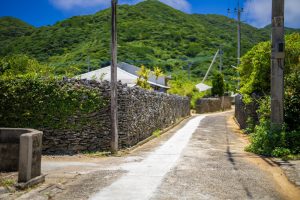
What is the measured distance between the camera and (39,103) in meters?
15.6

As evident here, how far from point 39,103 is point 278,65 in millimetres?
9367

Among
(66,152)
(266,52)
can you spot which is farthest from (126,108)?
(266,52)

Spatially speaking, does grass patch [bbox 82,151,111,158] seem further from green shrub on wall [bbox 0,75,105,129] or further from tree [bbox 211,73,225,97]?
tree [bbox 211,73,225,97]

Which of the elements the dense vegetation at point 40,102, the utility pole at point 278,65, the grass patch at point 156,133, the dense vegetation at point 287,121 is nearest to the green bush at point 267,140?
the dense vegetation at point 287,121

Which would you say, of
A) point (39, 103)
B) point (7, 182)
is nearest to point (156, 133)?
point (39, 103)

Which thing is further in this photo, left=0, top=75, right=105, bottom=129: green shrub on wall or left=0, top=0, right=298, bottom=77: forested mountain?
left=0, top=0, right=298, bottom=77: forested mountain

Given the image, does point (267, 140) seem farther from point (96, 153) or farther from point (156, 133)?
point (156, 133)

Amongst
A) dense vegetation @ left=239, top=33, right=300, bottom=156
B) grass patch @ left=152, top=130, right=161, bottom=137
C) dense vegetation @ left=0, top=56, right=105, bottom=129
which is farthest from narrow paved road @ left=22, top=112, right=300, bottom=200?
grass patch @ left=152, top=130, right=161, bottom=137

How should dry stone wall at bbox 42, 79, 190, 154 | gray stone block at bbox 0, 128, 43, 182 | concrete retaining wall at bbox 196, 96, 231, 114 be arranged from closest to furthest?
gray stone block at bbox 0, 128, 43, 182 → dry stone wall at bbox 42, 79, 190, 154 → concrete retaining wall at bbox 196, 96, 231, 114

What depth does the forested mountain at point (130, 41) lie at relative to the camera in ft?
289

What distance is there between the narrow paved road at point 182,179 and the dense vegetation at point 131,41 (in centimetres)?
6107

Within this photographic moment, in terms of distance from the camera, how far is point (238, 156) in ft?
47.9

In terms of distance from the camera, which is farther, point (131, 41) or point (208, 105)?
point (131, 41)

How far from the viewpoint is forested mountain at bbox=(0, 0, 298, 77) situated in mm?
88062
